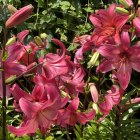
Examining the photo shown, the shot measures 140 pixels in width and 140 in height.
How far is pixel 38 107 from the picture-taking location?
1255 millimetres

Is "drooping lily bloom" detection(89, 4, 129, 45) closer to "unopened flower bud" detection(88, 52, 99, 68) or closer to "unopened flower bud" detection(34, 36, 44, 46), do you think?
"unopened flower bud" detection(88, 52, 99, 68)

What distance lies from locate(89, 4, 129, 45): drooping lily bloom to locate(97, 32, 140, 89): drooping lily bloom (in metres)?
0.03

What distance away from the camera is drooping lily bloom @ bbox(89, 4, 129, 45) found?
146cm

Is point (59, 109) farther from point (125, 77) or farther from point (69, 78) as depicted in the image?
point (125, 77)

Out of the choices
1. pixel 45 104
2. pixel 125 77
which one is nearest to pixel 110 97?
pixel 125 77

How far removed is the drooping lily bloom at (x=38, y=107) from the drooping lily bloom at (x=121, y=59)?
256 millimetres

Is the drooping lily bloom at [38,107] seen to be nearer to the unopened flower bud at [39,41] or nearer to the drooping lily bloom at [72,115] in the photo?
the drooping lily bloom at [72,115]

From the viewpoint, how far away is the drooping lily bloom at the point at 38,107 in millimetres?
1254

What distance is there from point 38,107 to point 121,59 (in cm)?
40

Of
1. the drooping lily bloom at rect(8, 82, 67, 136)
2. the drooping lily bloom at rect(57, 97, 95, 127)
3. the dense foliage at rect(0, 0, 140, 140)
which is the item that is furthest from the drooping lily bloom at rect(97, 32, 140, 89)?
the drooping lily bloom at rect(8, 82, 67, 136)

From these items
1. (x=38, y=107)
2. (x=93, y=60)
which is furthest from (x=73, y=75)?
(x=38, y=107)

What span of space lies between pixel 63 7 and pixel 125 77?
135cm

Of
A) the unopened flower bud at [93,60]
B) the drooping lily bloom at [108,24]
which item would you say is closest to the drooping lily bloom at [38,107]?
the unopened flower bud at [93,60]

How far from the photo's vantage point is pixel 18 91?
129 centimetres
